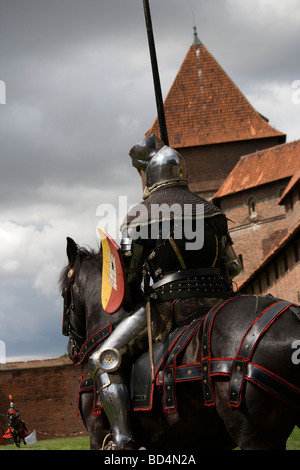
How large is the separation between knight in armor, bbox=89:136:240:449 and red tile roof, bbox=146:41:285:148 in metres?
37.0

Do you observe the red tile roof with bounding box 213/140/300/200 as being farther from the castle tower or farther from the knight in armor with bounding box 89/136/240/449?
the knight in armor with bounding box 89/136/240/449

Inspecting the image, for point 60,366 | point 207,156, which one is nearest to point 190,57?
point 207,156

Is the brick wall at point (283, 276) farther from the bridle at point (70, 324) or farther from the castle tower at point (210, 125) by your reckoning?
the bridle at point (70, 324)

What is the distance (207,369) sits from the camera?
11.7 ft

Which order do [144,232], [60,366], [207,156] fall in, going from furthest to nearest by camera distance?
[207,156] → [60,366] → [144,232]

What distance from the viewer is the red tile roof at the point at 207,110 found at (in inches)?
1641

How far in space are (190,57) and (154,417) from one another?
4141 cm

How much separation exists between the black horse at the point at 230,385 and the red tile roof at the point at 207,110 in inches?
1481

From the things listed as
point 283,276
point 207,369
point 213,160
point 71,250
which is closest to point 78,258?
point 71,250

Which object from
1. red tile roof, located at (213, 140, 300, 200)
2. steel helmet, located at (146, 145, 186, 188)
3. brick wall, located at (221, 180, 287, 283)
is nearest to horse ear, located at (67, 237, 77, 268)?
steel helmet, located at (146, 145, 186, 188)

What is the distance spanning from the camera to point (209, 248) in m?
4.30

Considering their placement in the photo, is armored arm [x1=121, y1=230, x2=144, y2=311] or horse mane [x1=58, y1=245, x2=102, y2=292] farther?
horse mane [x1=58, y1=245, x2=102, y2=292]

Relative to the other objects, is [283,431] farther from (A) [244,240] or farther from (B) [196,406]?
(A) [244,240]

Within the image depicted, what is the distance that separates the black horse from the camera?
3344 millimetres
